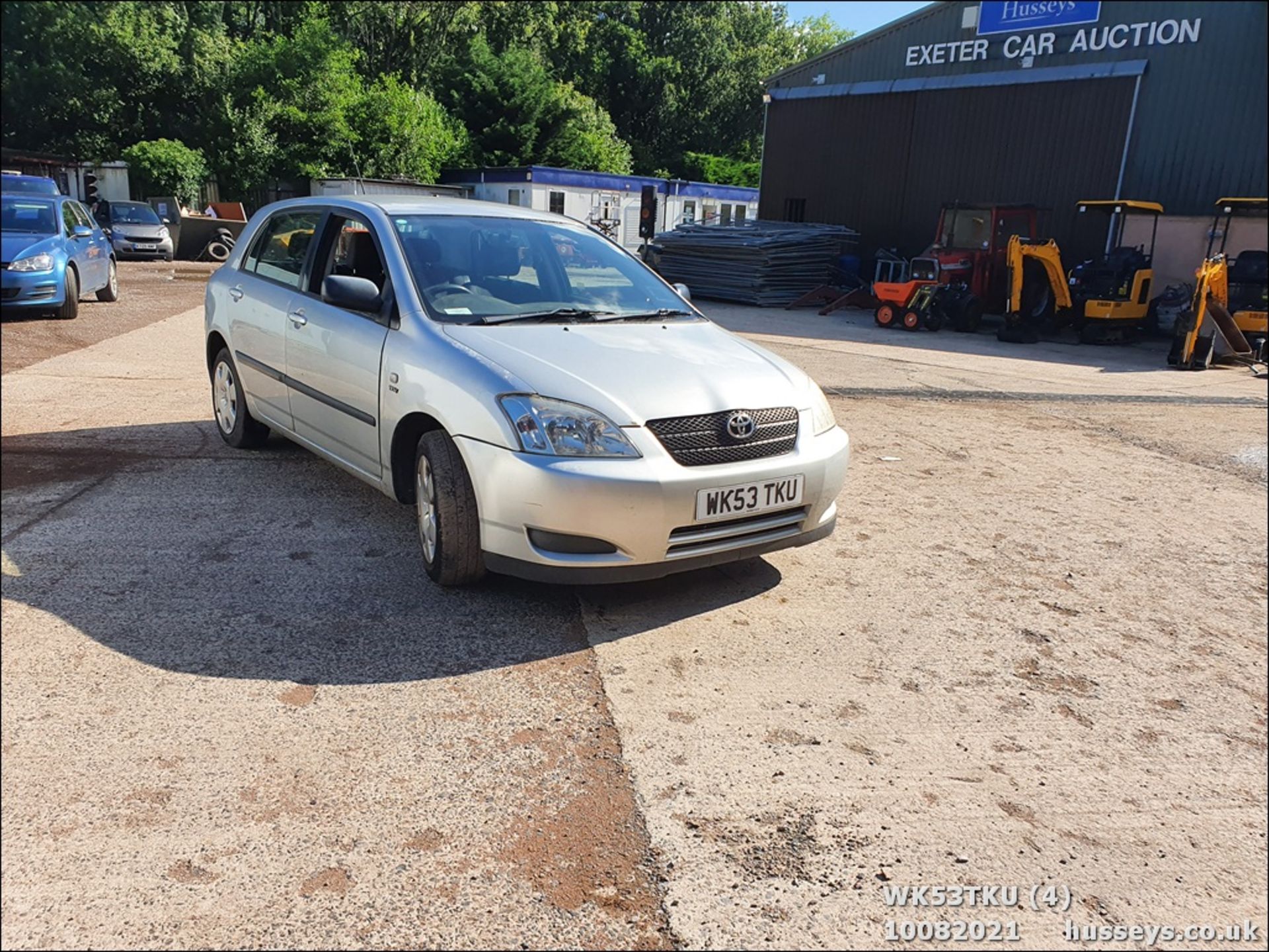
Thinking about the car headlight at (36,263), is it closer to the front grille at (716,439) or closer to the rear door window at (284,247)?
the front grille at (716,439)

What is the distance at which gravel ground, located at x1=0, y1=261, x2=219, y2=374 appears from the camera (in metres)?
1.21

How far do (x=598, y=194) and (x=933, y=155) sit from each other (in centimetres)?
1808

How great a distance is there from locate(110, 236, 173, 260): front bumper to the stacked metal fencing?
506 inches

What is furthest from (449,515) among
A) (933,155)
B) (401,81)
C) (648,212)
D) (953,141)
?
(401,81)

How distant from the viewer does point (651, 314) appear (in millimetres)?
4707

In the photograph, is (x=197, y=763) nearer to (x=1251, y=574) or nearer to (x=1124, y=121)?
(x=1251, y=574)

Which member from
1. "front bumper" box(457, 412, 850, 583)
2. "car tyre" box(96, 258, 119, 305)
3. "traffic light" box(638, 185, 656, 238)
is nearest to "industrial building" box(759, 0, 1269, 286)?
"traffic light" box(638, 185, 656, 238)

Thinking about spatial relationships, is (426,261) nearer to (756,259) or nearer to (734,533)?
(734,533)

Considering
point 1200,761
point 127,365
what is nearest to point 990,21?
point 1200,761

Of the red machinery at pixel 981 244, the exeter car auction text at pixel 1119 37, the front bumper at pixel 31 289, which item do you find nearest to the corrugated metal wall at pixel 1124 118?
the exeter car auction text at pixel 1119 37

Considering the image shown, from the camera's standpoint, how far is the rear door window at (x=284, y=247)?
512 centimetres

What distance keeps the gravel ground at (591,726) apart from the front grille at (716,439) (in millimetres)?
692

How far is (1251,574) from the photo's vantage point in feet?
14.5

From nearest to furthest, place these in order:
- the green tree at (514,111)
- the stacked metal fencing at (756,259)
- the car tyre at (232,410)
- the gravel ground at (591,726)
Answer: the gravel ground at (591,726)
the car tyre at (232,410)
the stacked metal fencing at (756,259)
the green tree at (514,111)
